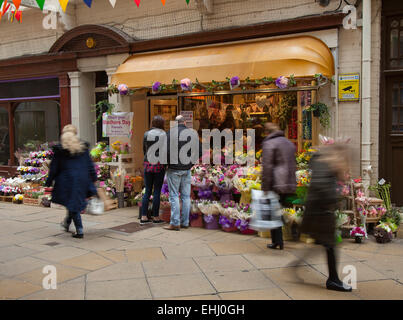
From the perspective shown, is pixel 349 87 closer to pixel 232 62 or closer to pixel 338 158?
pixel 232 62

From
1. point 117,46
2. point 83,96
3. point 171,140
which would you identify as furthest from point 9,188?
point 171,140

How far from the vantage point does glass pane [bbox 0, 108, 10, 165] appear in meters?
13.0

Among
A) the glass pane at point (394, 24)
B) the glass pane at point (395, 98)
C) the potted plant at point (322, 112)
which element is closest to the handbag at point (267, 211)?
the potted plant at point (322, 112)

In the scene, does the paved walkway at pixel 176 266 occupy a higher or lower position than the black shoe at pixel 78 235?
lower

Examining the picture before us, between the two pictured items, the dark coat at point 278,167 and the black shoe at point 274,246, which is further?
the black shoe at point 274,246

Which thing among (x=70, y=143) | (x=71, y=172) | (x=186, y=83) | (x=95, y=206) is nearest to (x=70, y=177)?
(x=71, y=172)

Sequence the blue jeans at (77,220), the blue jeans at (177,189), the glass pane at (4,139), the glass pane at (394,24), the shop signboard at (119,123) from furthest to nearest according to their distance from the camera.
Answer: the glass pane at (4,139) < the shop signboard at (119,123) < the glass pane at (394,24) < the blue jeans at (177,189) < the blue jeans at (77,220)

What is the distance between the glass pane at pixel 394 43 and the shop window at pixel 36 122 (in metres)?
8.63

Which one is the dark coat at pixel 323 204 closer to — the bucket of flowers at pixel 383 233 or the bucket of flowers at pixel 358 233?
the bucket of flowers at pixel 358 233

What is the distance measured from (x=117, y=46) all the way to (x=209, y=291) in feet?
23.5

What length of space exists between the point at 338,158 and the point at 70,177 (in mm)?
4024

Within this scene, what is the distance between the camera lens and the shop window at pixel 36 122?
467 inches

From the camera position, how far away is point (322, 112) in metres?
7.38

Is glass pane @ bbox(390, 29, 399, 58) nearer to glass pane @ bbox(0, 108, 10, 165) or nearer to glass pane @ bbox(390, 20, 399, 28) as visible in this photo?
glass pane @ bbox(390, 20, 399, 28)
